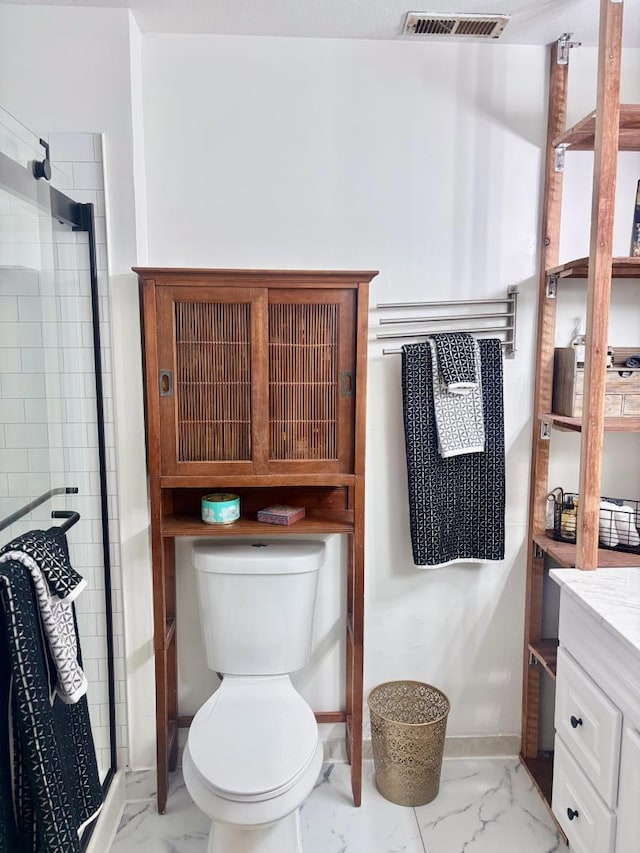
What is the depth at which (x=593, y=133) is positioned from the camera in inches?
72.4

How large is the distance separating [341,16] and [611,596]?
1726 mm

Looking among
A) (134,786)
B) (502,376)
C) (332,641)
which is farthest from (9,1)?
(134,786)

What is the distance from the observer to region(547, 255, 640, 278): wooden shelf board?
1740mm

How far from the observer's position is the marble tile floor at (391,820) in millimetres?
1863

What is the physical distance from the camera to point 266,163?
2.00 metres

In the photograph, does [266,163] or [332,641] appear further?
[332,641]

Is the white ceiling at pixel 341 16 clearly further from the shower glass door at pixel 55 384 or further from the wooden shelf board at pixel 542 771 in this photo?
the wooden shelf board at pixel 542 771

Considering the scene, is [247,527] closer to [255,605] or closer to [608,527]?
[255,605]

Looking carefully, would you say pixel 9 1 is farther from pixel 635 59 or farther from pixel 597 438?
pixel 597 438

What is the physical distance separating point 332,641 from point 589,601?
3.10 feet

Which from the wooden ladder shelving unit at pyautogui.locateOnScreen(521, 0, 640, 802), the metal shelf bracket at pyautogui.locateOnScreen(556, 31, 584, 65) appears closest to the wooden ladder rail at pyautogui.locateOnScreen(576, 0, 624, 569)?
the wooden ladder shelving unit at pyautogui.locateOnScreen(521, 0, 640, 802)

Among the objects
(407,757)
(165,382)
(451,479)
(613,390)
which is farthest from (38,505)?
(613,390)

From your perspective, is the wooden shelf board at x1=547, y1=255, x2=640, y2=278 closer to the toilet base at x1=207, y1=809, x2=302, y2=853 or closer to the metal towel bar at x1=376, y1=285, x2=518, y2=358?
the metal towel bar at x1=376, y1=285, x2=518, y2=358

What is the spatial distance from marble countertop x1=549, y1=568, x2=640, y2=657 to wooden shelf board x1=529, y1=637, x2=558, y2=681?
1.34 feet
